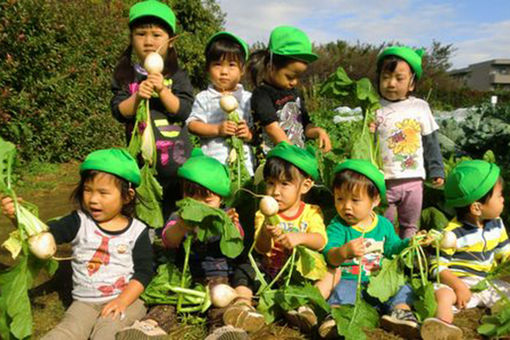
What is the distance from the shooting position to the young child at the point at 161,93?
3012 millimetres

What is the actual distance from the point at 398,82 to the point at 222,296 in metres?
1.97

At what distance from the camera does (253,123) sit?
11.3ft

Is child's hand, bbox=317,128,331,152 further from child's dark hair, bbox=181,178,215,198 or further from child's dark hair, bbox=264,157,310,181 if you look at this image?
child's dark hair, bbox=181,178,215,198

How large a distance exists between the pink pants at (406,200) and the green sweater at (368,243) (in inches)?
26.5

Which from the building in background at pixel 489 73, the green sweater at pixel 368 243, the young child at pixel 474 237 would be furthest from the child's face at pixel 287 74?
the building in background at pixel 489 73

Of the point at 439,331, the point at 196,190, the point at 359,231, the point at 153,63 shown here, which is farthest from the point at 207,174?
the point at 439,331

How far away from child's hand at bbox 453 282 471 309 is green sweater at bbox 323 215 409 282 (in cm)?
40

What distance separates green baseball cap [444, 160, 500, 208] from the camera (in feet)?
9.27

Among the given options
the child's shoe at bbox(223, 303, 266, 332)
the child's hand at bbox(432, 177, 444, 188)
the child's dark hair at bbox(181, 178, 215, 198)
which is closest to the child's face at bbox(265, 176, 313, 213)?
the child's dark hair at bbox(181, 178, 215, 198)

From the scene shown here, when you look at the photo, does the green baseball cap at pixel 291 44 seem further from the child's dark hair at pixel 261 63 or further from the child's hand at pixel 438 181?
the child's hand at pixel 438 181

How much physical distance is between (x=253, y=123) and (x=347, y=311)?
1.56m

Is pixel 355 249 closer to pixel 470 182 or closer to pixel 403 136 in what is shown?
pixel 470 182

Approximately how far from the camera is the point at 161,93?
9.46ft

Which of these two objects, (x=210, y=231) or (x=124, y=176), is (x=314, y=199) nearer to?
(x=210, y=231)
